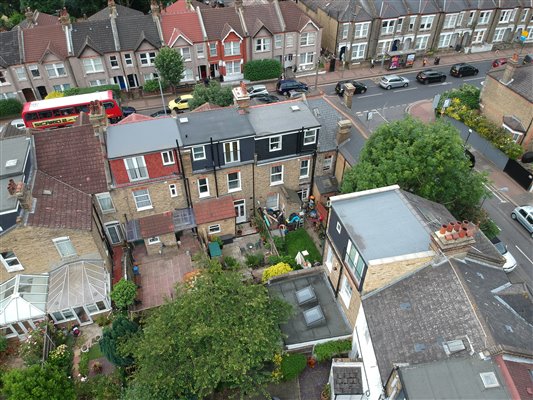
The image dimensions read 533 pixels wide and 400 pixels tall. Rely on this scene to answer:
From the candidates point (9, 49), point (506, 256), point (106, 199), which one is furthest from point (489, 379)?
point (9, 49)

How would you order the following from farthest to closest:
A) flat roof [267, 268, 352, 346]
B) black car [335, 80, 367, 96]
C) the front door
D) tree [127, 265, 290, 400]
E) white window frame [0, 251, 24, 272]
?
1. black car [335, 80, 367, 96]
2. the front door
3. white window frame [0, 251, 24, 272]
4. flat roof [267, 268, 352, 346]
5. tree [127, 265, 290, 400]

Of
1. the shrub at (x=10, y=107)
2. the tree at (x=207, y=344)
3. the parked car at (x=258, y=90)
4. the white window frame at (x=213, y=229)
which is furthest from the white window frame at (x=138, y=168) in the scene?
the shrub at (x=10, y=107)

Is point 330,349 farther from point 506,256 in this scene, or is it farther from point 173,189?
point 506,256

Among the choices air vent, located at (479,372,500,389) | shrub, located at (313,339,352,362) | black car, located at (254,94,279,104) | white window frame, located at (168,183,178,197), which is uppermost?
air vent, located at (479,372,500,389)

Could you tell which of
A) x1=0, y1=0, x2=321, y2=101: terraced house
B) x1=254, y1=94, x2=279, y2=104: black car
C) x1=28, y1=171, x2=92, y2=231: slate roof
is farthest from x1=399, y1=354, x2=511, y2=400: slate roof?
x1=0, y1=0, x2=321, y2=101: terraced house

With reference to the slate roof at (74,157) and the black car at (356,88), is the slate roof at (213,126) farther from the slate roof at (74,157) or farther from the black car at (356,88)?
the black car at (356,88)

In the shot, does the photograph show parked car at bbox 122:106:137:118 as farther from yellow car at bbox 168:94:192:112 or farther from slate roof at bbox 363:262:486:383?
slate roof at bbox 363:262:486:383
